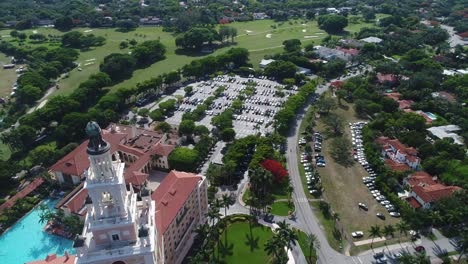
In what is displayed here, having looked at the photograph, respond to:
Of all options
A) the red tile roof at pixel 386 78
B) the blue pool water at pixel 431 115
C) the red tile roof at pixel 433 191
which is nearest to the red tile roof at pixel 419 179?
the red tile roof at pixel 433 191

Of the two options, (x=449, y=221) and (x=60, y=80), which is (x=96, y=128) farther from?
(x=60, y=80)

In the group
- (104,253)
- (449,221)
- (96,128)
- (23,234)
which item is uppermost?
(96,128)

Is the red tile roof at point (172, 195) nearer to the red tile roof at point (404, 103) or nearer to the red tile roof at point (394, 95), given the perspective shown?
the red tile roof at point (404, 103)

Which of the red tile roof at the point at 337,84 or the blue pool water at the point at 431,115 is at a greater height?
the red tile roof at the point at 337,84

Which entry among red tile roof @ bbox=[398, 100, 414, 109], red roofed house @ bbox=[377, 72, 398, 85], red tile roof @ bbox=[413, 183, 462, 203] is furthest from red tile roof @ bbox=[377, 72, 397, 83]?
red tile roof @ bbox=[413, 183, 462, 203]

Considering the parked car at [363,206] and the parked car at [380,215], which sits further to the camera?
the parked car at [363,206]

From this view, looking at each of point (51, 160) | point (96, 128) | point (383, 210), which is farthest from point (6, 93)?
point (383, 210)

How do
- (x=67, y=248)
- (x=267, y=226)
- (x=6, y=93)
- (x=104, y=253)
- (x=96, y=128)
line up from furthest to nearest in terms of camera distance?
(x=6, y=93) → (x=267, y=226) → (x=67, y=248) → (x=104, y=253) → (x=96, y=128)
